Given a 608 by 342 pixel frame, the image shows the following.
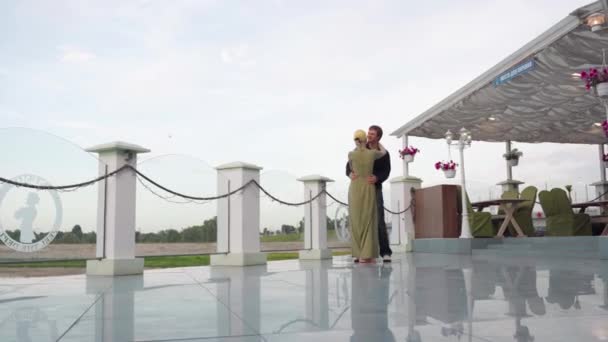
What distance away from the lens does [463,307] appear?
2418mm

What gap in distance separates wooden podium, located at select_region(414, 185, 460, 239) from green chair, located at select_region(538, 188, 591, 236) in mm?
2070

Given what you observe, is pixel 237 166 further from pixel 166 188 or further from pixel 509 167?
pixel 509 167

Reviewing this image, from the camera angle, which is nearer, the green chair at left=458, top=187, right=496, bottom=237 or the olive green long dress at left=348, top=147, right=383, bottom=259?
the olive green long dress at left=348, top=147, right=383, bottom=259

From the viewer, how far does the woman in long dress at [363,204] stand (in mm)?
6373

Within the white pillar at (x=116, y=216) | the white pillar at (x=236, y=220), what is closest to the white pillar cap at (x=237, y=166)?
the white pillar at (x=236, y=220)

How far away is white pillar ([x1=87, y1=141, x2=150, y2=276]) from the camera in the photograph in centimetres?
554

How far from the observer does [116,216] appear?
5.63 m

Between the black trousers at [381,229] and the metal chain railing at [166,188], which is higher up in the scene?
the metal chain railing at [166,188]

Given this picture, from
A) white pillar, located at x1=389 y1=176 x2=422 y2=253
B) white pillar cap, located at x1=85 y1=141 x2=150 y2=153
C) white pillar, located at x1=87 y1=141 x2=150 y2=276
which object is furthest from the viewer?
white pillar, located at x1=389 y1=176 x2=422 y2=253

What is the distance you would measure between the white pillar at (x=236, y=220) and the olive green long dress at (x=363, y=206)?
1.80 meters

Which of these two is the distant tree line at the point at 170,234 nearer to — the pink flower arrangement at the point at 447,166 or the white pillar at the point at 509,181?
the pink flower arrangement at the point at 447,166

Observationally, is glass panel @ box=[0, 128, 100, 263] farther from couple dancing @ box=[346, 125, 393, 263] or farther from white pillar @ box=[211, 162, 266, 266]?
couple dancing @ box=[346, 125, 393, 263]

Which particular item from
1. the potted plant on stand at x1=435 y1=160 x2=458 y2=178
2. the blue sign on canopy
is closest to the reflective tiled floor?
the blue sign on canopy

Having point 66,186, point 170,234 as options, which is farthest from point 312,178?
point 66,186
